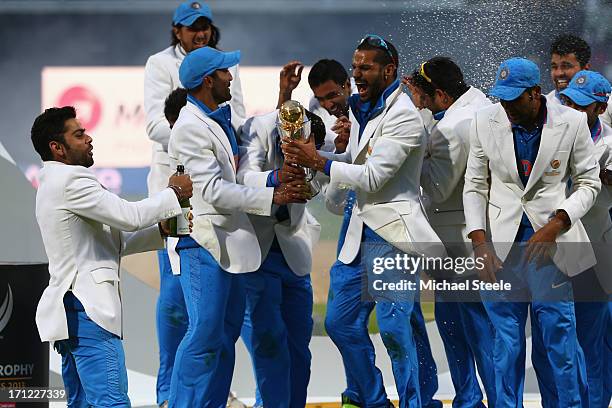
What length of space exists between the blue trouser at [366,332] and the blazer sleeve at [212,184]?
533 mm

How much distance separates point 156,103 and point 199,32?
451mm

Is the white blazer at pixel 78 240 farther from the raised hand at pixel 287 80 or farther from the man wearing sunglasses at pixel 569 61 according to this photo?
the man wearing sunglasses at pixel 569 61

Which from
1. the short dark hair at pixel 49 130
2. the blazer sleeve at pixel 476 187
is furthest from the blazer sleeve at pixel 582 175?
the short dark hair at pixel 49 130

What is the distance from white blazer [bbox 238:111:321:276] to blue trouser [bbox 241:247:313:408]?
6 centimetres

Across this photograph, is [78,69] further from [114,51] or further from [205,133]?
[205,133]

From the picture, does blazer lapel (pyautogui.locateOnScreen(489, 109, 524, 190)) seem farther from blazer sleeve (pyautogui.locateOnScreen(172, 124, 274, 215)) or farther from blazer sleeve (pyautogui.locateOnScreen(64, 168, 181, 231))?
blazer sleeve (pyautogui.locateOnScreen(64, 168, 181, 231))

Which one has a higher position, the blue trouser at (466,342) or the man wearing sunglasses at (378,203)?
the man wearing sunglasses at (378,203)

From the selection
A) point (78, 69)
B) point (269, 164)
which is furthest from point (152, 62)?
point (78, 69)

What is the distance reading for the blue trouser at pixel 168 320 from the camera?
695 cm

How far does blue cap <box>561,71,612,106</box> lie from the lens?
625cm

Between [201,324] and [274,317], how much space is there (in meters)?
0.37

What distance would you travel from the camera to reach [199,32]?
7.21 m

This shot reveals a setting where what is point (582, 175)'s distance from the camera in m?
5.85

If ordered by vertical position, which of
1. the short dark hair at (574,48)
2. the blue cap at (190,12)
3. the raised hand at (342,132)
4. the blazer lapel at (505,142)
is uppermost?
the blue cap at (190,12)
